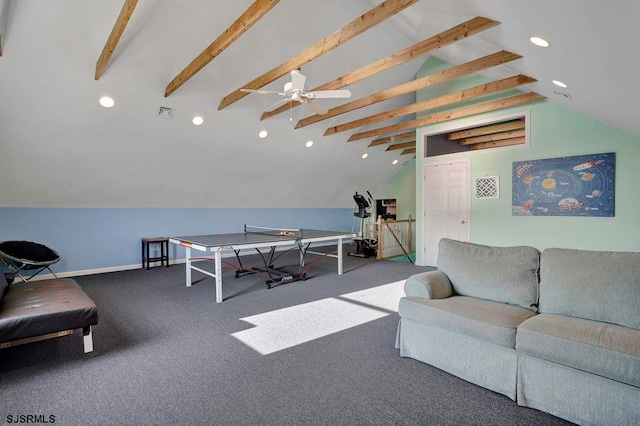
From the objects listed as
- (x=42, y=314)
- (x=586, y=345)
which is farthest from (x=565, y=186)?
(x=42, y=314)

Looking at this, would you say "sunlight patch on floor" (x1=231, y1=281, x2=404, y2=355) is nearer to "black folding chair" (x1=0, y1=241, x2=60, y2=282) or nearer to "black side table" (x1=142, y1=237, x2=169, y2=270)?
"black folding chair" (x1=0, y1=241, x2=60, y2=282)

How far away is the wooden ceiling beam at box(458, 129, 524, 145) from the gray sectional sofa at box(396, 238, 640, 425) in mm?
5378

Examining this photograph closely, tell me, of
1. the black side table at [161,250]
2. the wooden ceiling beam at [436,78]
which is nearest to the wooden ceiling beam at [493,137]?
the wooden ceiling beam at [436,78]

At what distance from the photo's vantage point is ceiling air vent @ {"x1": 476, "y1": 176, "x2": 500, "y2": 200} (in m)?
5.70

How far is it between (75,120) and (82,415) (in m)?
3.97

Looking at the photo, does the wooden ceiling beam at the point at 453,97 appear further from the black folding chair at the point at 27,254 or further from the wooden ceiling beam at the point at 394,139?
the black folding chair at the point at 27,254

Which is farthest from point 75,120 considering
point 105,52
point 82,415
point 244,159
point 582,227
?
point 582,227

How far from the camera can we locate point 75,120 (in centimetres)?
443

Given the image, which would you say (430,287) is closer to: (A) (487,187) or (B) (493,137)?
(A) (487,187)

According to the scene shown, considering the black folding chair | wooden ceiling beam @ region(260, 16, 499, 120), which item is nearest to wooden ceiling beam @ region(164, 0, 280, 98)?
wooden ceiling beam @ region(260, 16, 499, 120)

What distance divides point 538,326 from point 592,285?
0.57 metres

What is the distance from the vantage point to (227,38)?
3.44 meters

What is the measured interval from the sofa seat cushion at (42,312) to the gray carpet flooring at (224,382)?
320 mm

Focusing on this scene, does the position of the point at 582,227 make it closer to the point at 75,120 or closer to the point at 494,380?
the point at 494,380
